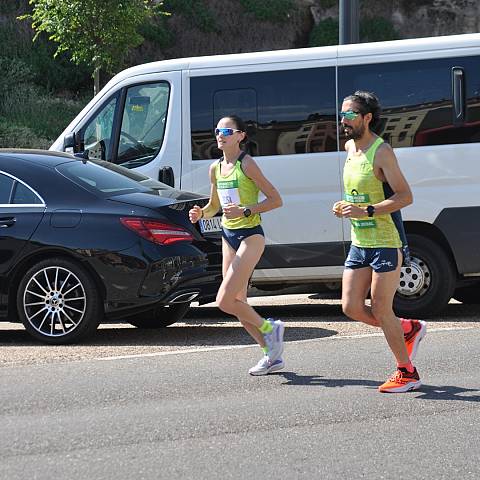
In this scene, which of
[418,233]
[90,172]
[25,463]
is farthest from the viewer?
[418,233]

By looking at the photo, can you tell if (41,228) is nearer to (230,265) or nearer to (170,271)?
(170,271)

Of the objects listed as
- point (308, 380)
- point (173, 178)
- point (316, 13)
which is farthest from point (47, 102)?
point (308, 380)

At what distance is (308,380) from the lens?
7.71m

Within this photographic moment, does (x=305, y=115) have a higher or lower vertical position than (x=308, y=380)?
higher

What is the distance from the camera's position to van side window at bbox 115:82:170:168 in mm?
11492

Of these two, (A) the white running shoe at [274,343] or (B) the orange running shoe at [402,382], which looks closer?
(B) the orange running shoe at [402,382]

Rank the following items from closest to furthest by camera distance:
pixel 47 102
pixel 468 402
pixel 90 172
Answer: pixel 468 402 < pixel 90 172 < pixel 47 102

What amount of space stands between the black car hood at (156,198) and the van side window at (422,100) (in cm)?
194

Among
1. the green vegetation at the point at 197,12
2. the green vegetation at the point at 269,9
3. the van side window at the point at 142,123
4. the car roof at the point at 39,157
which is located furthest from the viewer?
the green vegetation at the point at 269,9

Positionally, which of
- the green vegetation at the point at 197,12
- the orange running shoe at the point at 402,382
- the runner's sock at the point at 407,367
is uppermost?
the green vegetation at the point at 197,12

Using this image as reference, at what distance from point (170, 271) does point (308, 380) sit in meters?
2.06

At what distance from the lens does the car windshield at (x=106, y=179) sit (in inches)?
385

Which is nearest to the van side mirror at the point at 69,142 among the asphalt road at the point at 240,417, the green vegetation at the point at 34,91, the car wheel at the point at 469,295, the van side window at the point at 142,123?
the van side window at the point at 142,123

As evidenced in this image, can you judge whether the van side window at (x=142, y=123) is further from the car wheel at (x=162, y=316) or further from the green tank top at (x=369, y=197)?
the green tank top at (x=369, y=197)
